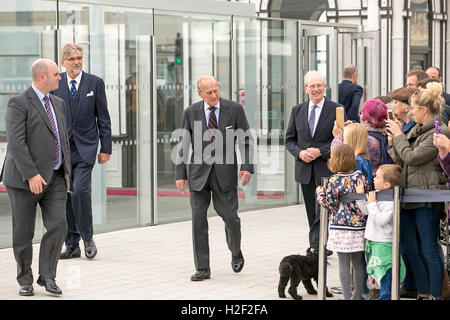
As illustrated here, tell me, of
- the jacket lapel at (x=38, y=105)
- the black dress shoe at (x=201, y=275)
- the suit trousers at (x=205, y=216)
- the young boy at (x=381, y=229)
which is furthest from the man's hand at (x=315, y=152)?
the jacket lapel at (x=38, y=105)

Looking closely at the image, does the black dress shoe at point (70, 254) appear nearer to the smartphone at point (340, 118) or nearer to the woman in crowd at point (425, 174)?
the smartphone at point (340, 118)

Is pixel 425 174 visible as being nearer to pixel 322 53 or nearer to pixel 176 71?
pixel 176 71

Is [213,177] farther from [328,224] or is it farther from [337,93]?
[337,93]

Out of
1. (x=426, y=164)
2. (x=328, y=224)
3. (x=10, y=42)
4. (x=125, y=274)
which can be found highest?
(x=10, y=42)

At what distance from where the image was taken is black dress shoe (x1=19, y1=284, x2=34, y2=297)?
7.28 m

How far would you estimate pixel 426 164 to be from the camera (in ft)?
22.2

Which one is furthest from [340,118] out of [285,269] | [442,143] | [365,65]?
[365,65]

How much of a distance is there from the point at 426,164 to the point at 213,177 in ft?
6.75

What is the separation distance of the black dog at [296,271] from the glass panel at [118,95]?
4256 mm

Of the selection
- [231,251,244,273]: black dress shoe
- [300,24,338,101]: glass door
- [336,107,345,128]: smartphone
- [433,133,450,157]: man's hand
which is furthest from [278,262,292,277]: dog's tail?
[300,24,338,101]: glass door

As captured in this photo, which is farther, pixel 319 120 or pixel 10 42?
pixel 10 42

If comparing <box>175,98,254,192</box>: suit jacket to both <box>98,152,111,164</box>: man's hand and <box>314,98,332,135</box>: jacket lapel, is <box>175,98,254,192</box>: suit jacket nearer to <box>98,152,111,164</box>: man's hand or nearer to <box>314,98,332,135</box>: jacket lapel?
<box>314,98,332,135</box>: jacket lapel

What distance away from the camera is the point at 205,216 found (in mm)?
8125
